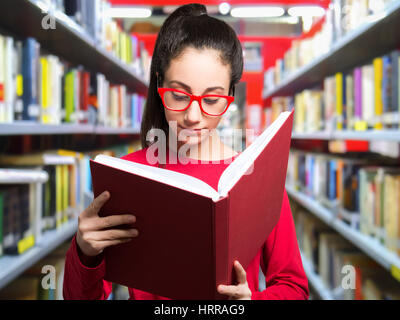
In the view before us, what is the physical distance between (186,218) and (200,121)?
0.94ft

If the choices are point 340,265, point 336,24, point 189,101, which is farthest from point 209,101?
point 340,265

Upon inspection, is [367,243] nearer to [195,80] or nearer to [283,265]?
[283,265]

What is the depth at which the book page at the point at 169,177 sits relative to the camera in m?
0.57

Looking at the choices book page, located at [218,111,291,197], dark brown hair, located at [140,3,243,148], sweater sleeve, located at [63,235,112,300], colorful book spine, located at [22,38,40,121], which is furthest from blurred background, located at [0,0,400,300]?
book page, located at [218,111,291,197]

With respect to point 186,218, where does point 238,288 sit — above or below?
→ below

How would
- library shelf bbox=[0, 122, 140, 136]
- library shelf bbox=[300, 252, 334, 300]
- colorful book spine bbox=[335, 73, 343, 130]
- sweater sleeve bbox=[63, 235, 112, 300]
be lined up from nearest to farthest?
sweater sleeve bbox=[63, 235, 112, 300], library shelf bbox=[0, 122, 140, 136], colorful book spine bbox=[335, 73, 343, 130], library shelf bbox=[300, 252, 334, 300]

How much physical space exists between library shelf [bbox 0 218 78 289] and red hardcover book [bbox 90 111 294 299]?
0.46 metres

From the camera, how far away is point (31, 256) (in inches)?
46.4

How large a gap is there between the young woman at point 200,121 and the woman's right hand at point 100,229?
2 centimetres

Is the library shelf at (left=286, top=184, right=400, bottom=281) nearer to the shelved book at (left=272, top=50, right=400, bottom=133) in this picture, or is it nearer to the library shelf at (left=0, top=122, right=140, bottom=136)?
the shelved book at (left=272, top=50, right=400, bottom=133)

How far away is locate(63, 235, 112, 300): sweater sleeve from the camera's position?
2.43ft

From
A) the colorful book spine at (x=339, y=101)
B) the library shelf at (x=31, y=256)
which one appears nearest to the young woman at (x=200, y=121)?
the library shelf at (x=31, y=256)
